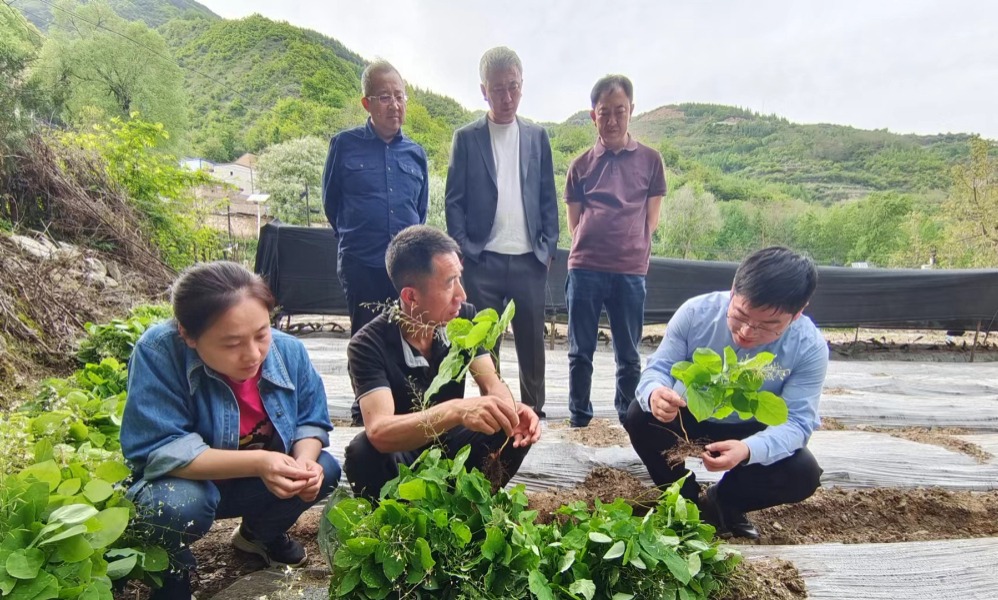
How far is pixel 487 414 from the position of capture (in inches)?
47.2

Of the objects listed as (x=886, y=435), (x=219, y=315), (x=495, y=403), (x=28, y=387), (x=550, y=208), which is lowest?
(x=886, y=435)

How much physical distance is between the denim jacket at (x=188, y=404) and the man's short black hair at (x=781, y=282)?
1.29 meters

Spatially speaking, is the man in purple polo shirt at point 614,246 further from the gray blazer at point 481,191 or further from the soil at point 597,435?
the gray blazer at point 481,191

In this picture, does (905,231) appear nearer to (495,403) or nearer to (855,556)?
(855,556)

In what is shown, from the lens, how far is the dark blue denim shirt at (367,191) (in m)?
2.53

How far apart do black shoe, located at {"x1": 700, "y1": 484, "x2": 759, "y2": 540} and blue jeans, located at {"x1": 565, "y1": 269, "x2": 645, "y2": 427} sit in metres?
0.80

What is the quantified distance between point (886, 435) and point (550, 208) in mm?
2195

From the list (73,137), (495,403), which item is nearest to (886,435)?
(495,403)

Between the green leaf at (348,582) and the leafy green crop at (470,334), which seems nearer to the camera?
the green leaf at (348,582)

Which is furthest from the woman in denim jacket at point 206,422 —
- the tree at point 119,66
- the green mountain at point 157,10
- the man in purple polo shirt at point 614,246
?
the green mountain at point 157,10

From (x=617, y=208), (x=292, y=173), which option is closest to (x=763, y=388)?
(x=617, y=208)

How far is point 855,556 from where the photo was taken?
153 cm

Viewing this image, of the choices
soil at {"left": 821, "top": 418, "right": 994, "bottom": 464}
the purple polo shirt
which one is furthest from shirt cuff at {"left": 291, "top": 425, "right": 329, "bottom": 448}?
soil at {"left": 821, "top": 418, "right": 994, "bottom": 464}

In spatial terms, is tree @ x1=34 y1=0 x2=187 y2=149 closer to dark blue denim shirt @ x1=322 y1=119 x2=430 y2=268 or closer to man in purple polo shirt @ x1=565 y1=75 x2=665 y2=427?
dark blue denim shirt @ x1=322 y1=119 x2=430 y2=268
